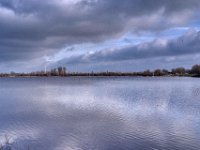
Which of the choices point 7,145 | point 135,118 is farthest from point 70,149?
point 135,118

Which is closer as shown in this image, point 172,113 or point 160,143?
point 160,143

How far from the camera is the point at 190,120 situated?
28.0 meters

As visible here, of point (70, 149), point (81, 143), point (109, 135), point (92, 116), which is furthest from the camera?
point (92, 116)

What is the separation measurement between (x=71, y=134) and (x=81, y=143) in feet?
9.79

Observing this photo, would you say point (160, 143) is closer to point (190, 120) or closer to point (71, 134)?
point (71, 134)

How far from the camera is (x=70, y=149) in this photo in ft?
61.1

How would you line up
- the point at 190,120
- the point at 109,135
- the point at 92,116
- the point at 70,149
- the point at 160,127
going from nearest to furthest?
the point at 70,149
the point at 109,135
the point at 160,127
the point at 190,120
the point at 92,116

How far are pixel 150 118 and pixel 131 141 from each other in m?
9.35

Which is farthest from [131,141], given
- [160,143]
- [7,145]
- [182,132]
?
[7,145]

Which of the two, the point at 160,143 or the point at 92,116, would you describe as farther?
the point at 92,116

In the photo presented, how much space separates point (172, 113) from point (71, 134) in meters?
13.3

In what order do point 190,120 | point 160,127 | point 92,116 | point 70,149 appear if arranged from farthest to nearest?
point 92,116, point 190,120, point 160,127, point 70,149

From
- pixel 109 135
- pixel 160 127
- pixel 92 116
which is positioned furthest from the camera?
pixel 92 116

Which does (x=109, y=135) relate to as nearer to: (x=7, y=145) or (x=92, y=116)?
(x=7, y=145)
